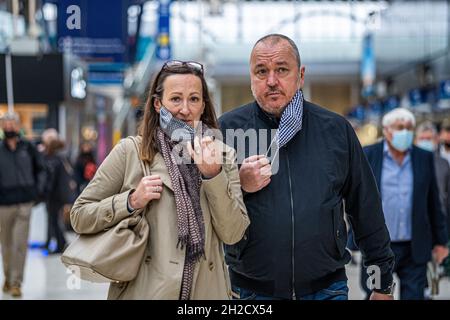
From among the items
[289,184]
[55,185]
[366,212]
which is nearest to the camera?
[289,184]

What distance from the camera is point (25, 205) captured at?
9203mm

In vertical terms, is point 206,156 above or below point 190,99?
below

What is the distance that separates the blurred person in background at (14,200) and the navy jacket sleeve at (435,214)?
486 centimetres

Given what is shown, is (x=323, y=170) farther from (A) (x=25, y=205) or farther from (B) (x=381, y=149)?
(A) (x=25, y=205)

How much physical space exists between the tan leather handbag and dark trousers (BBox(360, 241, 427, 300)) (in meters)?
3.43

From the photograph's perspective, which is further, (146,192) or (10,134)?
(10,134)

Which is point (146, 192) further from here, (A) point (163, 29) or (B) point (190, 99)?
(A) point (163, 29)

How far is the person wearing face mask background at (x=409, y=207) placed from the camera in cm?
587

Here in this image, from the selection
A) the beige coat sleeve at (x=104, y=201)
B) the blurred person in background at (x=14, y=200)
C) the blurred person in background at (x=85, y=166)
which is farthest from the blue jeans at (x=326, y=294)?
the blurred person in background at (x=85, y=166)

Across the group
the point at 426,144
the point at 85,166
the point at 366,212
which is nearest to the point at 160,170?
the point at 366,212

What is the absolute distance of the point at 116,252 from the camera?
2.71 meters

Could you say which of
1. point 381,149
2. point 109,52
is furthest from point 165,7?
point 381,149

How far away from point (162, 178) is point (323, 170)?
878mm

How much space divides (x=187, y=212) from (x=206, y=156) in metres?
0.21
